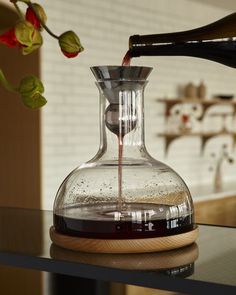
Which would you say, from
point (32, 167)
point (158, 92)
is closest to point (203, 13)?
point (158, 92)

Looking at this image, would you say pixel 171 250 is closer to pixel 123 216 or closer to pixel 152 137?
pixel 123 216

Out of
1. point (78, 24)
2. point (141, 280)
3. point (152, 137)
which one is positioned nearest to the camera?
point (141, 280)

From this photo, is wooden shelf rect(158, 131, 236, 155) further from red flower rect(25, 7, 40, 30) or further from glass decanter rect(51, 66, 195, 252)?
red flower rect(25, 7, 40, 30)

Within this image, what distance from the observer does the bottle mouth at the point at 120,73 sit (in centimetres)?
89

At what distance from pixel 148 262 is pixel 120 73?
10.1 inches

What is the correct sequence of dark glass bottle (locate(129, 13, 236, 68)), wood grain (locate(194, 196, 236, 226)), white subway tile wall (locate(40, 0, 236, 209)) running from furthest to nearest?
wood grain (locate(194, 196, 236, 226)) < white subway tile wall (locate(40, 0, 236, 209)) < dark glass bottle (locate(129, 13, 236, 68))

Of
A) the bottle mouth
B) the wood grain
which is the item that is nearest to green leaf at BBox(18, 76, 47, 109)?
the bottle mouth

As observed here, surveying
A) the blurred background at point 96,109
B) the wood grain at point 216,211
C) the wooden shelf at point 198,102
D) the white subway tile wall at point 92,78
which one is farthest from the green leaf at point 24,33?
the wooden shelf at point 198,102

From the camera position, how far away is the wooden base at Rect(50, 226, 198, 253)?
882 mm

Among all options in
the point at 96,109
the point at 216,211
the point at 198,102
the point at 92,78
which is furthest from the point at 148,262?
the point at 198,102

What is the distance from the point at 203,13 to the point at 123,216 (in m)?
5.54

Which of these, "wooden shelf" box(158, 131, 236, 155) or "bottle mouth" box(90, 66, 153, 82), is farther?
"wooden shelf" box(158, 131, 236, 155)

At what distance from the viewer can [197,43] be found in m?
0.90

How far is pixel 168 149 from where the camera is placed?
19.2 ft
